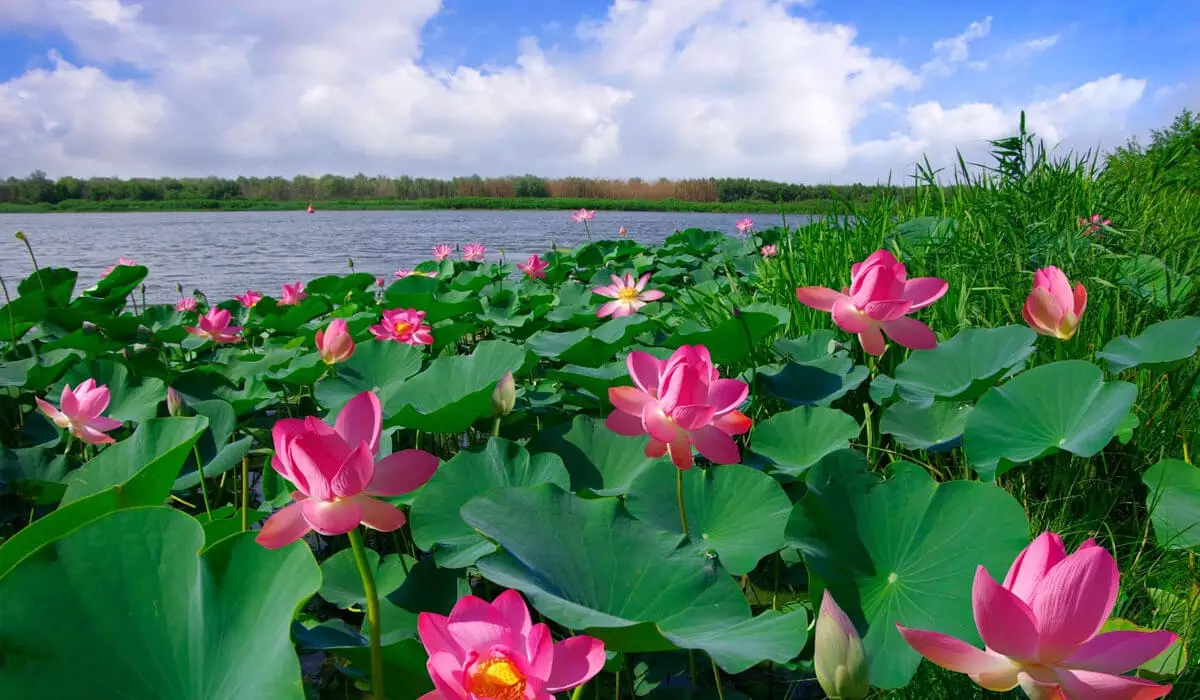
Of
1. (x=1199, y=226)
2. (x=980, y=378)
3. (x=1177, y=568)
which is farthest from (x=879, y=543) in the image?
(x=1199, y=226)

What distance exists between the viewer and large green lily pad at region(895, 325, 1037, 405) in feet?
4.33

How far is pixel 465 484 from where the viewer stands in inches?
Answer: 42.4

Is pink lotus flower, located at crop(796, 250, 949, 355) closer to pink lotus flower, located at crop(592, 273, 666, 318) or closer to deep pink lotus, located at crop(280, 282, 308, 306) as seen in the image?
pink lotus flower, located at crop(592, 273, 666, 318)

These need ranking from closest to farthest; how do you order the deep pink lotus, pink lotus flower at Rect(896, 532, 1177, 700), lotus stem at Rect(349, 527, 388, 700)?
pink lotus flower at Rect(896, 532, 1177, 700) < lotus stem at Rect(349, 527, 388, 700) < the deep pink lotus

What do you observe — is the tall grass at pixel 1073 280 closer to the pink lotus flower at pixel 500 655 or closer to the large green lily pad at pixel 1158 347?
the large green lily pad at pixel 1158 347

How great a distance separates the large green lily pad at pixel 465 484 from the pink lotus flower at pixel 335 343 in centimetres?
72

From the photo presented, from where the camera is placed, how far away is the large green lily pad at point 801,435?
49.8 inches

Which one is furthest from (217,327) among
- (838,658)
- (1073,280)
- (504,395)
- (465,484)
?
(1073,280)

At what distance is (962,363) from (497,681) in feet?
3.98

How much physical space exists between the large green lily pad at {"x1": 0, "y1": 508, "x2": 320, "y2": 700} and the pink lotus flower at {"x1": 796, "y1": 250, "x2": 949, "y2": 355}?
88cm

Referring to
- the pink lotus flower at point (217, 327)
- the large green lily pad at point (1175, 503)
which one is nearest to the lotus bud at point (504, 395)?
the large green lily pad at point (1175, 503)

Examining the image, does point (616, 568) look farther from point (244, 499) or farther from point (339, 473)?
point (244, 499)

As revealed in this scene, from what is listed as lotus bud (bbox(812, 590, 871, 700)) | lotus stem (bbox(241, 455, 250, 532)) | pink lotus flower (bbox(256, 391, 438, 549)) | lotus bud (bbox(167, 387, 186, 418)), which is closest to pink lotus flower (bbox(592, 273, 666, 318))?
lotus bud (bbox(167, 387, 186, 418))

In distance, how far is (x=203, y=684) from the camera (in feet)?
1.92
